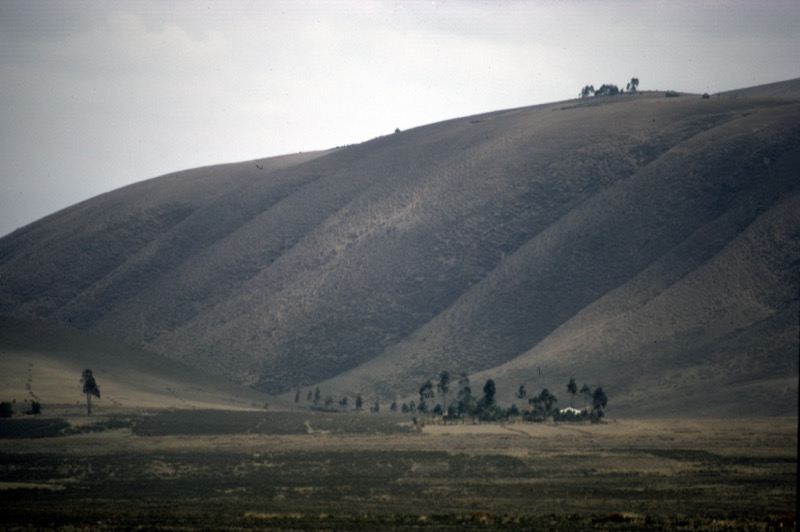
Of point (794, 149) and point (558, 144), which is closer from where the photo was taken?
point (794, 149)

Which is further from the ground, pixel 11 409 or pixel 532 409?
pixel 11 409

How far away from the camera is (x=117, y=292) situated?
571ft

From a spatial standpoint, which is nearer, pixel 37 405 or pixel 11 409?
pixel 11 409

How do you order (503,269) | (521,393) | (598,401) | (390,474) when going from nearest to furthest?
(390,474) → (598,401) → (521,393) → (503,269)

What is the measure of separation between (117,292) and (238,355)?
4369 cm

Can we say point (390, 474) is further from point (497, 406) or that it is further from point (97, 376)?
point (97, 376)

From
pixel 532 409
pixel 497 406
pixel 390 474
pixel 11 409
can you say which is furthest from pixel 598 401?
pixel 11 409

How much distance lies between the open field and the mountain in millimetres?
26131

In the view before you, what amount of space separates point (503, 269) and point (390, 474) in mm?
94884

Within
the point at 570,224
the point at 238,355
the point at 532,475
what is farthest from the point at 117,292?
the point at 532,475

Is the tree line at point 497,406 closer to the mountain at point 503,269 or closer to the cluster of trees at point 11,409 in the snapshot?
the mountain at point 503,269

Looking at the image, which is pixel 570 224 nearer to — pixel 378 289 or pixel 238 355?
pixel 378 289

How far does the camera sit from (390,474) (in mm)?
55781

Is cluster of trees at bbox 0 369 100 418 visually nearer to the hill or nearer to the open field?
the hill
